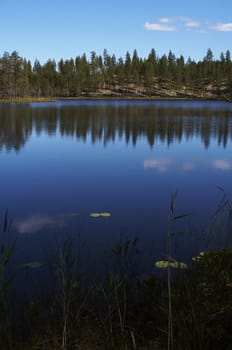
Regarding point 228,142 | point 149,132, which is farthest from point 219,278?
point 149,132

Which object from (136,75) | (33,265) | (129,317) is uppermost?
(136,75)

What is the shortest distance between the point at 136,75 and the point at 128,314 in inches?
6545

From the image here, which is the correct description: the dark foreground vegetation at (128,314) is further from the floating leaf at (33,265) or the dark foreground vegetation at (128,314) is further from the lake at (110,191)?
the lake at (110,191)

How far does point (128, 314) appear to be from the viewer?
5027 millimetres

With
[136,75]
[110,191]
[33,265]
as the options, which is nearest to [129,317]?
[33,265]

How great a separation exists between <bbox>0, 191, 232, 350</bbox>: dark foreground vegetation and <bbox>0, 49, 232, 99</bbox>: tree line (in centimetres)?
15229

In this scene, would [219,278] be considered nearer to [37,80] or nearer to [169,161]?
[169,161]

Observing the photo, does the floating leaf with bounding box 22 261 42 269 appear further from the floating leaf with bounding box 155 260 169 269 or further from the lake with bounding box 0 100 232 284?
the floating leaf with bounding box 155 260 169 269

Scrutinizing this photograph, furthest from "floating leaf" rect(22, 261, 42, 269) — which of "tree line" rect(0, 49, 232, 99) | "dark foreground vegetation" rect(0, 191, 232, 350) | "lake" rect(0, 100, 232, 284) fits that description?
"tree line" rect(0, 49, 232, 99)

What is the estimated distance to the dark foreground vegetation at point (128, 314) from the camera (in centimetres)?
405

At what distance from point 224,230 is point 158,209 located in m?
2.44

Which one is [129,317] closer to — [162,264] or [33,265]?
[162,264]

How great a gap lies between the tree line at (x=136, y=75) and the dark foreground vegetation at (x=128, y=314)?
15229 centimetres

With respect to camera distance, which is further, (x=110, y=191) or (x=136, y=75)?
(x=136, y=75)
